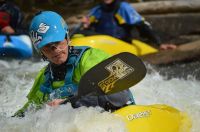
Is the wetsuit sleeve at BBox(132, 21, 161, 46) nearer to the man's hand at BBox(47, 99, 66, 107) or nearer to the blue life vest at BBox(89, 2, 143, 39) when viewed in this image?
the blue life vest at BBox(89, 2, 143, 39)

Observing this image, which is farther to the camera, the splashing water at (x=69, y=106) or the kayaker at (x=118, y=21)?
the kayaker at (x=118, y=21)

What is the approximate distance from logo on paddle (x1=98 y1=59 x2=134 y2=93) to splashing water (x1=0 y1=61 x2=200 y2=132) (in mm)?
149

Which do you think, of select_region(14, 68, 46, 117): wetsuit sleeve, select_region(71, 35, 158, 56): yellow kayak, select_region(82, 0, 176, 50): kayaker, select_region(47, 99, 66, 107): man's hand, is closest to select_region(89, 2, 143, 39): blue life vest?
select_region(82, 0, 176, 50): kayaker

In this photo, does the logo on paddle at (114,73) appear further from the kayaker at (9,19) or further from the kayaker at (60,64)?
the kayaker at (9,19)

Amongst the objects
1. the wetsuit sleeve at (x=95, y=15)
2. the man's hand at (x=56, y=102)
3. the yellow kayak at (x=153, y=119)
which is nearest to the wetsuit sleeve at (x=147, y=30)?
the wetsuit sleeve at (x=95, y=15)

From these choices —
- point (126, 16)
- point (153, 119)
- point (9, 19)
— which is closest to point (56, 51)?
point (153, 119)

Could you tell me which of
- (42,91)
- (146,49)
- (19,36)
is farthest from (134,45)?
(42,91)

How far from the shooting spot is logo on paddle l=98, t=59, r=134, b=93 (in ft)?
10.2

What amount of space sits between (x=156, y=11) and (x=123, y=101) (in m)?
5.46

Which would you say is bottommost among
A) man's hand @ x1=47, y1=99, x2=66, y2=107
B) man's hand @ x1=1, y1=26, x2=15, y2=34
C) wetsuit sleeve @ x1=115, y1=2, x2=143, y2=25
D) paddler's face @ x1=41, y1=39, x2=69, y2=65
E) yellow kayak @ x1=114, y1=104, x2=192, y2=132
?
man's hand @ x1=1, y1=26, x2=15, y2=34

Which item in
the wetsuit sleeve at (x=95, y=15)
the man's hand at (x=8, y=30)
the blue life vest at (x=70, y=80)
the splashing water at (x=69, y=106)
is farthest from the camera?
the man's hand at (x=8, y=30)

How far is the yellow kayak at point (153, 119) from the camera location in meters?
3.05

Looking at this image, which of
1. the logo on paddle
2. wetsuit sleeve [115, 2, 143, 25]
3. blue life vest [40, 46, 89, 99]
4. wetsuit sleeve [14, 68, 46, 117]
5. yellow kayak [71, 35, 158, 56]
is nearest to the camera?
the logo on paddle

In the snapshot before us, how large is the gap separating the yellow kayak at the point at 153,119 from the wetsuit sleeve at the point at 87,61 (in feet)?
1.09
